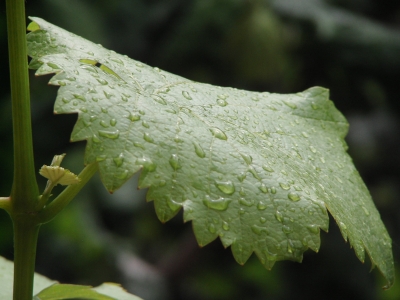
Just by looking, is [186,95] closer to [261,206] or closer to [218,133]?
[218,133]

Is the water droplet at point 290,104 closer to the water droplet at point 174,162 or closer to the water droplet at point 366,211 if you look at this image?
the water droplet at point 366,211

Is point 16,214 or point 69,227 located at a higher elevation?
point 16,214

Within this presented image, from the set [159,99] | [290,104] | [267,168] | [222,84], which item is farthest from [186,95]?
[222,84]

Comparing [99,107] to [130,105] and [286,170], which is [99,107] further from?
[286,170]

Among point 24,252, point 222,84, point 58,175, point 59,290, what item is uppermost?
point 58,175

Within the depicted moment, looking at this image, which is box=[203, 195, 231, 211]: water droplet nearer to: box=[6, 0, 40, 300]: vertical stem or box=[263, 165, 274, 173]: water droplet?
box=[263, 165, 274, 173]: water droplet

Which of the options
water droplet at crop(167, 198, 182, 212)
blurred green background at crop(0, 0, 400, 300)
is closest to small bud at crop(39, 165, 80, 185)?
water droplet at crop(167, 198, 182, 212)

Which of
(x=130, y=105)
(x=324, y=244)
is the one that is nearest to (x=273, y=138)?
(x=130, y=105)
